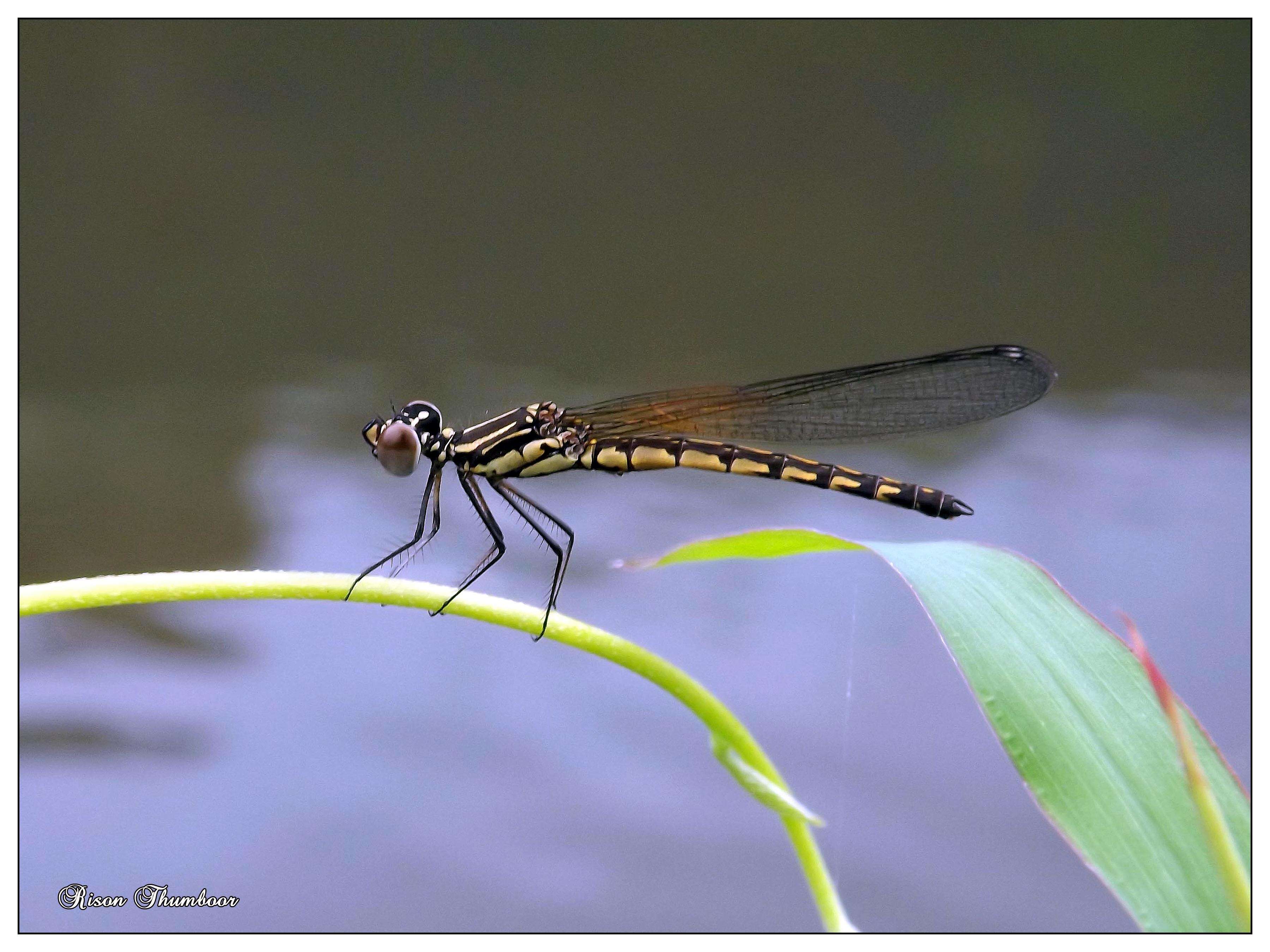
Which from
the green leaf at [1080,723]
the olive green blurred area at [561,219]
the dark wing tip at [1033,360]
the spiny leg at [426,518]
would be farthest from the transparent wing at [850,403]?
the olive green blurred area at [561,219]

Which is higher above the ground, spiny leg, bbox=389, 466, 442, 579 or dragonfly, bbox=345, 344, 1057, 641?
dragonfly, bbox=345, 344, 1057, 641

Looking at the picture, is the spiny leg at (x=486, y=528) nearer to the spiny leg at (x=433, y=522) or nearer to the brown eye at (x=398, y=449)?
the spiny leg at (x=433, y=522)

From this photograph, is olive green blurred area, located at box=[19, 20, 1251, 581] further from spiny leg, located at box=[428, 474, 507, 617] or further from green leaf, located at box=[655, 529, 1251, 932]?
green leaf, located at box=[655, 529, 1251, 932]

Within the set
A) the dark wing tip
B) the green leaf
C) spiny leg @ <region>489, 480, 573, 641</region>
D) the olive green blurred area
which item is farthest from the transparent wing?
the olive green blurred area

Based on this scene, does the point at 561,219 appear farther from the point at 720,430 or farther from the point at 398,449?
the point at 398,449

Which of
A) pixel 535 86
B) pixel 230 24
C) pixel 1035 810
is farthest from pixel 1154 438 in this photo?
pixel 230 24

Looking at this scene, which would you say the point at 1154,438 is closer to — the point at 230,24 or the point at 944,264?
the point at 944,264

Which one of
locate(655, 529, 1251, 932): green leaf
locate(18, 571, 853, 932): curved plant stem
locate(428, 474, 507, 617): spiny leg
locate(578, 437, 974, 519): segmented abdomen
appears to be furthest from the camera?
locate(578, 437, 974, 519): segmented abdomen

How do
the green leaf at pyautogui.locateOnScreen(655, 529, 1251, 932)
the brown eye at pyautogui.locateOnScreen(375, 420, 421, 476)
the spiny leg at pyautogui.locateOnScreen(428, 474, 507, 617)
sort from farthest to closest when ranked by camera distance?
the brown eye at pyautogui.locateOnScreen(375, 420, 421, 476)
the spiny leg at pyautogui.locateOnScreen(428, 474, 507, 617)
the green leaf at pyautogui.locateOnScreen(655, 529, 1251, 932)
